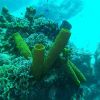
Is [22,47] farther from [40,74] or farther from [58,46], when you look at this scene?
[58,46]

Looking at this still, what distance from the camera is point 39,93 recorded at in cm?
380

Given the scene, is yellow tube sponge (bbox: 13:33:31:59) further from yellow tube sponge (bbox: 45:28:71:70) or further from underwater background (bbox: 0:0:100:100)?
yellow tube sponge (bbox: 45:28:71:70)

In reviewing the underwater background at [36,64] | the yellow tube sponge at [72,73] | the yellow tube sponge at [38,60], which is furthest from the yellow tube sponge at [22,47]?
the yellow tube sponge at [72,73]

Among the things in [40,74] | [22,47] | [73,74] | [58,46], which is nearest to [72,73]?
[73,74]

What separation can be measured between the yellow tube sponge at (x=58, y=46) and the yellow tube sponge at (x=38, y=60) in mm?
140

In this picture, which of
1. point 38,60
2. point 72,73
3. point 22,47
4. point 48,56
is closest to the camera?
point 38,60

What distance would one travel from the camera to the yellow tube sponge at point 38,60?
3.36m

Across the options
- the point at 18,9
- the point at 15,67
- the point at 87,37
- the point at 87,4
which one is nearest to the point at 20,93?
the point at 15,67

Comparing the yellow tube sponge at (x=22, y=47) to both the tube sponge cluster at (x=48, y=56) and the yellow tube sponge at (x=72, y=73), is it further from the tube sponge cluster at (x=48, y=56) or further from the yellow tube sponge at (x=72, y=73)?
the yellow tube sponge at (x=72, y=73)

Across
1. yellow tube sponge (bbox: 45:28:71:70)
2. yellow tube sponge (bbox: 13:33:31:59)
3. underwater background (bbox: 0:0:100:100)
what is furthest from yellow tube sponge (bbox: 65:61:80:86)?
yellow tube sponge (bbox: 13:33:31:59)

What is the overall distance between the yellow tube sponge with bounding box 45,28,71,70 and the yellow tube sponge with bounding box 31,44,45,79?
0.14 meters

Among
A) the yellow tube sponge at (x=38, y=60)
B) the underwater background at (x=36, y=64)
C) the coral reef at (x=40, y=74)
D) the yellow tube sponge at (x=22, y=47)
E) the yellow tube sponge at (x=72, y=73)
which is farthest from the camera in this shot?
the yellow tube sponge at (x=22, y=47)

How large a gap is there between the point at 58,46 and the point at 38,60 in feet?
1.18

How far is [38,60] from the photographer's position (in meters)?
3.51
